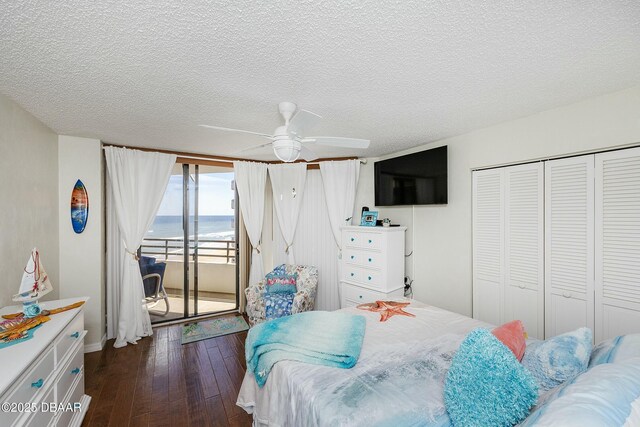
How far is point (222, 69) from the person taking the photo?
1668mm

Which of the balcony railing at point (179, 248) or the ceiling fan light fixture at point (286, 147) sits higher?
the ceiling fan light fixture at point (286, 147)

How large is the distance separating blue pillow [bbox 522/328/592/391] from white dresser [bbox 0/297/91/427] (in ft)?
8.16

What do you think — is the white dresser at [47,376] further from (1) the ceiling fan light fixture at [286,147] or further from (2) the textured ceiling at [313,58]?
(1) the ceiling fan light fixture at [286,147]

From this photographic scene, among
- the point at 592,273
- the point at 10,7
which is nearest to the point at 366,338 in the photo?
the point at 592,273

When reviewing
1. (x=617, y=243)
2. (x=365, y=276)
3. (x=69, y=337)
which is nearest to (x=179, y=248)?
(x=69, y=337)

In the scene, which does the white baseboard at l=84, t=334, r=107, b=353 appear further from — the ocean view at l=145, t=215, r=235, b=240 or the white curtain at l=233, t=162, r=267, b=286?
the white curtain at l=233, t=162, r=267, b=286

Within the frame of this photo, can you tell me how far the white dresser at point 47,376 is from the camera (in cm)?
129

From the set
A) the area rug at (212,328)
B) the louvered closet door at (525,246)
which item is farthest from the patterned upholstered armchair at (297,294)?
the louvered closet door at (525,246)

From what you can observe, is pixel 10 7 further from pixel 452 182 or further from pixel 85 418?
pixel 452 182

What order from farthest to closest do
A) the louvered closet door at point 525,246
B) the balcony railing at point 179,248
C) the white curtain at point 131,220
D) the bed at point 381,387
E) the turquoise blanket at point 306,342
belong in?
the balcony railing at point 179,248
the white curtain at point 131,220
the louvered closet door at point 525,246
the turquoise blanket at point 306,342
the bed at point 381,387

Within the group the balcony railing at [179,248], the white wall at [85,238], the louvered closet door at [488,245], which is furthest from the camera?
the balcony railing at [179,248]

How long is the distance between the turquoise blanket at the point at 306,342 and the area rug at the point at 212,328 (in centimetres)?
192

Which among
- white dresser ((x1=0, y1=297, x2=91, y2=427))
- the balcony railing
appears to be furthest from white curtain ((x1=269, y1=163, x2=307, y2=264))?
white dresser ((x1=0, y1=297, x2=91, y2=427))

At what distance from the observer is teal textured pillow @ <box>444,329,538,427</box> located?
41.1 inches
